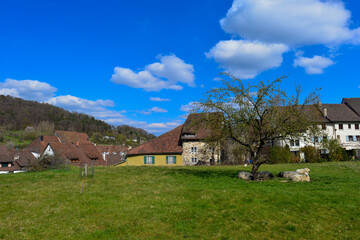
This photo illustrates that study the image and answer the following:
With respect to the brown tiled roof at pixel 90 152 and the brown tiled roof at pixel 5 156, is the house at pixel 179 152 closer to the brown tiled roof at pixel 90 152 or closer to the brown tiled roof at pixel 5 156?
the brown tiled roof at pixel 90 152

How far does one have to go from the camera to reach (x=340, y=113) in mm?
57094

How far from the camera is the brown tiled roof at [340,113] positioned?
55759 millimetres

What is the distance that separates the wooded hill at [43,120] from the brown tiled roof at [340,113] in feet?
445

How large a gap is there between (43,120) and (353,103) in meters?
173

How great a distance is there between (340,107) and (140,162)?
45.9 meters

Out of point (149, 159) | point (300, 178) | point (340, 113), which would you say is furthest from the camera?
point (340, 113)

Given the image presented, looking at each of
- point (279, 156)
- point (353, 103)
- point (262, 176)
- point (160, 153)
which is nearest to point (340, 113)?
point (353, 103)

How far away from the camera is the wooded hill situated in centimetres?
15975

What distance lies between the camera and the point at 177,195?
13.0 metres

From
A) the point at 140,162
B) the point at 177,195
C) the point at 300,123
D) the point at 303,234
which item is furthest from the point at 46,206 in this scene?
the point at 140,162

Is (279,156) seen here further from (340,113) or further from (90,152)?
(90,152)

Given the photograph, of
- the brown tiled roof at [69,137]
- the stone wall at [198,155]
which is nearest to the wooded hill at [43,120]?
the brown tiled roof at [69,137]

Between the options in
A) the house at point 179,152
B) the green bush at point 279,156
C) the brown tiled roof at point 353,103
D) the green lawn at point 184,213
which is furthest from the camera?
the brown tiled roof at point 353,103

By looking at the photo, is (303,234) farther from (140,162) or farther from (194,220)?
(140,162)
